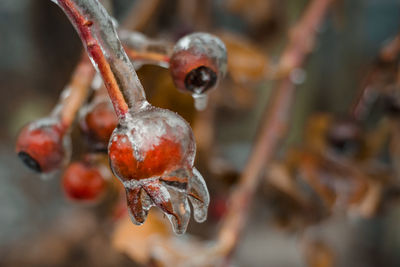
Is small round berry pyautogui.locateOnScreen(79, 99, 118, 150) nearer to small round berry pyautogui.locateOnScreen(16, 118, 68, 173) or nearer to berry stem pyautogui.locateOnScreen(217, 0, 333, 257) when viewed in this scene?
small round berry pyautogui.locateOnScreen(16, 118, 68, 173)

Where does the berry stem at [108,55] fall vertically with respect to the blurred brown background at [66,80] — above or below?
below

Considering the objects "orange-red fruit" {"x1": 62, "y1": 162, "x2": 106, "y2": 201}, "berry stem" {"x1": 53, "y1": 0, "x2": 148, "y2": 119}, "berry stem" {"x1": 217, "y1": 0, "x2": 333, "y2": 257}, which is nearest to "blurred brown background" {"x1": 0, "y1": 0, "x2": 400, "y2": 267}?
"berry stem" {"x1": 217, "y1": 0, "x2": 333, "y2": 257}

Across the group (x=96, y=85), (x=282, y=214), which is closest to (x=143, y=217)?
(x=96, y=85)

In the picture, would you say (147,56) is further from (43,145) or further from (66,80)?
(66,80)

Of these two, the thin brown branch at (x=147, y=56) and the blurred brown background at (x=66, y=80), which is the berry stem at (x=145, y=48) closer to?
the thin brown branch at (x=147, y=56)

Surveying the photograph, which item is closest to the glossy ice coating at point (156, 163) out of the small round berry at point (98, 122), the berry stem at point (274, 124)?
the small round berry at point (98, 122)

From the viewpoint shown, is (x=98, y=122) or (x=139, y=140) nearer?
(x=139, y=140)

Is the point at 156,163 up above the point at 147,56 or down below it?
below

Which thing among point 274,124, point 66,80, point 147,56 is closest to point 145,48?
point 147,56
